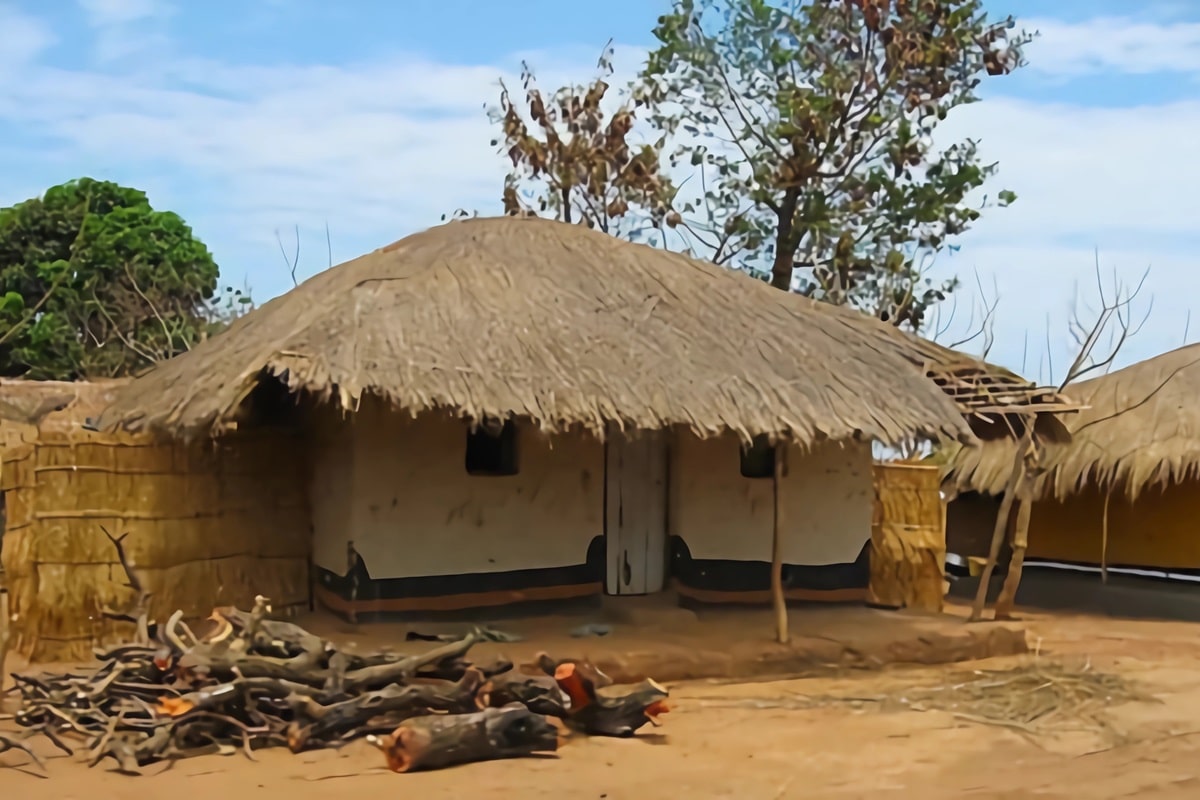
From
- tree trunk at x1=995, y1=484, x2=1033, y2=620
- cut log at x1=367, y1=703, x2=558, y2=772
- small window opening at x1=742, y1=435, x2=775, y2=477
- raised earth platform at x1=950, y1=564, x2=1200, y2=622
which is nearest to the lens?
A: cut log at x1=367, y1=703, x2=558, y2=772

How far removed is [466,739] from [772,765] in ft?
4.92

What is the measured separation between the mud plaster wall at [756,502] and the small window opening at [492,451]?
138cm

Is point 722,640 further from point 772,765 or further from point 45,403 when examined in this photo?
point 45,403

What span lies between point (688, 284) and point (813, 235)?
8128 millimetres

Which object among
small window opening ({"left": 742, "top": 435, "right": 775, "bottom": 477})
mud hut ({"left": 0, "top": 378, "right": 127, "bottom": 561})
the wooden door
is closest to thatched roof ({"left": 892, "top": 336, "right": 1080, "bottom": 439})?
small window opening ({"left": 742, "top": 435, "right": 775, "bottom": 477})

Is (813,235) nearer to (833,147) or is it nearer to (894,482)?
(833,147)

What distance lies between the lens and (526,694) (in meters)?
6.30

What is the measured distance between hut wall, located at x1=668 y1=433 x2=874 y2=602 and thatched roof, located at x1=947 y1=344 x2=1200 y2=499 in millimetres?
2412

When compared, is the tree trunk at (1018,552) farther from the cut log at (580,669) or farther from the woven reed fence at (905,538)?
the cut log at (580,669)

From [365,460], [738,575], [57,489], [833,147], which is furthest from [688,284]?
[833,147]

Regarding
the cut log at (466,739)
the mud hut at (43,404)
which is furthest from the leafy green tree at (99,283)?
the cut log at (466,739)

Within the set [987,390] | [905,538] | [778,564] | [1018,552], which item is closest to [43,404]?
[778,564]

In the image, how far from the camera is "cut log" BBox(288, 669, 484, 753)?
5.90 meters

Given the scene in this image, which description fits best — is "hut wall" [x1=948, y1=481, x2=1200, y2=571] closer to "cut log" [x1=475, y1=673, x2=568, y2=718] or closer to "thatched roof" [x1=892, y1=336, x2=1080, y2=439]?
"thatched roof" [x1=892, y1=336, x2=1080, y2=439]
